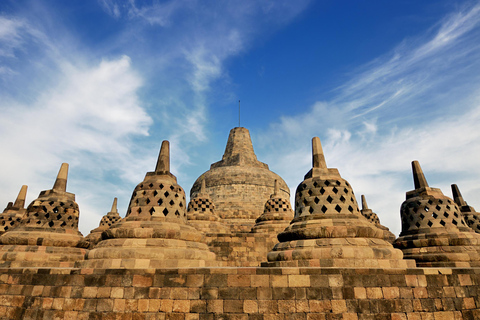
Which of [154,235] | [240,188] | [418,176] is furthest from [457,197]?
[240,188]

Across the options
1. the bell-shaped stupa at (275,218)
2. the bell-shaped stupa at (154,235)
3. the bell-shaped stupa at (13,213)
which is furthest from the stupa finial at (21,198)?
the bell-shaped stupa at (275,218)

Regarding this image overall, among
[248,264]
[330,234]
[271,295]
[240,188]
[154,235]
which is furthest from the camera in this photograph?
[240,188]

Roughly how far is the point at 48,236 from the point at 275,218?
11.4 m

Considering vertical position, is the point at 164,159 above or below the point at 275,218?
below

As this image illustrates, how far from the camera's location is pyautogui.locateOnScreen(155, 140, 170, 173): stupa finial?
9500mm

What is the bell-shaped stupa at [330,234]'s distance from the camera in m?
6.37

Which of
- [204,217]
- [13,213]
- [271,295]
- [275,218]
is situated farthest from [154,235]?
[13,213]

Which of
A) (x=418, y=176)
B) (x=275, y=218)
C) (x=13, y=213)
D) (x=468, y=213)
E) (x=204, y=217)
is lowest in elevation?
(x=468, y=213)

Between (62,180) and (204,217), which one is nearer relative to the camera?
(62,180)

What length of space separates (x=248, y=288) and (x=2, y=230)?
14.8 m

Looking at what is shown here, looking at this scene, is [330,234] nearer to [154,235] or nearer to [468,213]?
[154,235]

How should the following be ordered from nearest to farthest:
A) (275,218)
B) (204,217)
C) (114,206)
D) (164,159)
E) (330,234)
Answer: (330,234) < (164,159) < (275,218) < (204,217) < (114,206)

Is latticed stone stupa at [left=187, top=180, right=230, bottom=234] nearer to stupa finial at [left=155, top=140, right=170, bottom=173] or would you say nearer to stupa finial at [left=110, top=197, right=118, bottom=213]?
stupa finial at [left=155, top=140, right=170, bottom=173]

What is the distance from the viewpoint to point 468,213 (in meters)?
13.7
